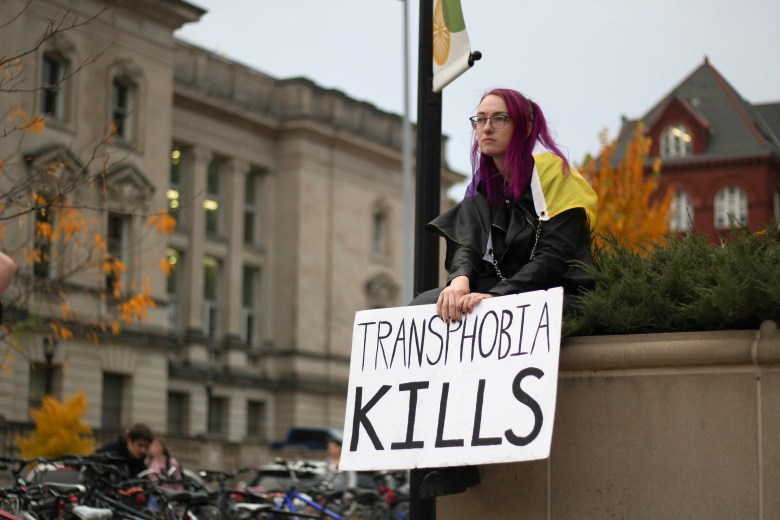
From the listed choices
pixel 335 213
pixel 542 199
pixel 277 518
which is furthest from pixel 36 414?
pixel 335 213

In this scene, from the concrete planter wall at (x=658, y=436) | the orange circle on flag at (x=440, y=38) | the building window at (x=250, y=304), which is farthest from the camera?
the building window at (x=250, y=304)

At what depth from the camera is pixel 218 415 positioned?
194ft

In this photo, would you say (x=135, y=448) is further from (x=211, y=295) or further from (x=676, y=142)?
(x=676, y=142)

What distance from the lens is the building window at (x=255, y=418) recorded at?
6088 centimetres

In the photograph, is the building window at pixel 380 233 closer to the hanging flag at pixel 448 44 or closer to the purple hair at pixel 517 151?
the hanging flag at pixel 448 44

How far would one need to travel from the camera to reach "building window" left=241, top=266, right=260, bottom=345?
6178 centimetres

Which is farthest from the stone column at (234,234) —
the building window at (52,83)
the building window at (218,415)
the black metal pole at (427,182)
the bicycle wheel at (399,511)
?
the black metal pole at (427,182)

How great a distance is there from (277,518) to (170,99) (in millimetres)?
38966

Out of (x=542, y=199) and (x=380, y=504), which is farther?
(x=380, y=504)

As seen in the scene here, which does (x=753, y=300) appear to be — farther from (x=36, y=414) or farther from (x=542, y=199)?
(x=36, y=414)

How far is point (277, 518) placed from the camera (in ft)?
39.4

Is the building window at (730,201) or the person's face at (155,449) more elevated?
the building window at (730,201)

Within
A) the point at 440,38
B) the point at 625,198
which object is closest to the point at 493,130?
the point at 440,38

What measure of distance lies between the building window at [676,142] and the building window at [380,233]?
16308mm
